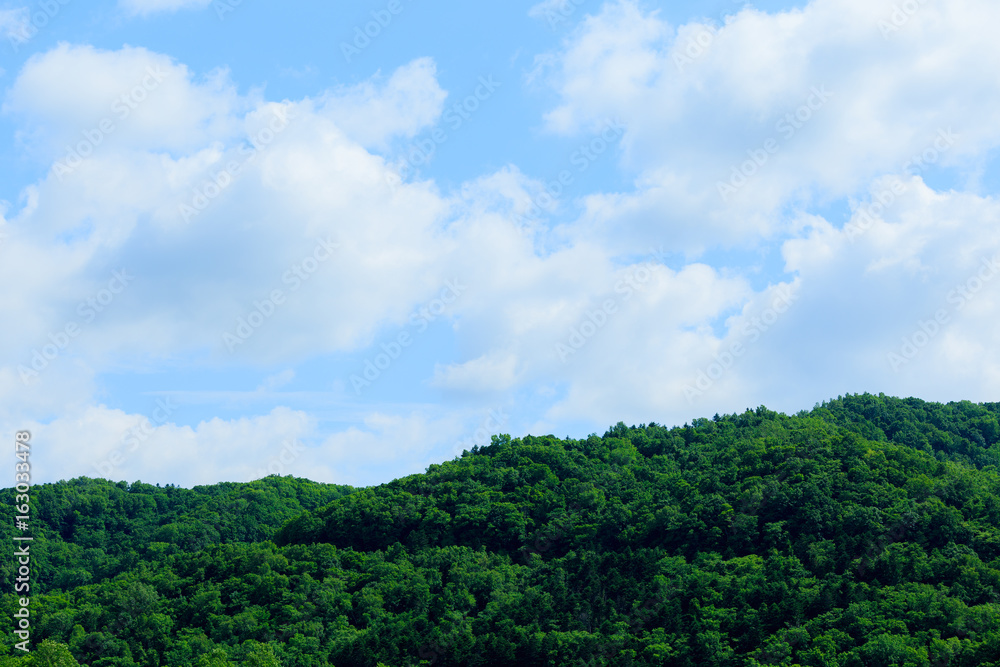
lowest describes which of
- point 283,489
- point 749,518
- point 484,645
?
point 484,645

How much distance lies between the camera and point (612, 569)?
90312 millimetres

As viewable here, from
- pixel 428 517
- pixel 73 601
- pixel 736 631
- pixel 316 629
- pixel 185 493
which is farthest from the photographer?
pixel 185 493

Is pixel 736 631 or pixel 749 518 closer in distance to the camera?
pixel 736 631

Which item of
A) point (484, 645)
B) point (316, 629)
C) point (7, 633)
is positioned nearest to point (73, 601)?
point (7, 633)

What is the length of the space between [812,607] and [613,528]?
22655 millimetres

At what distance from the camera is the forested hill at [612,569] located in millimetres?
76000

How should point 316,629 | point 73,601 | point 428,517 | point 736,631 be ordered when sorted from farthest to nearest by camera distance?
point 428,517 < point 73,601 < point 316,629 < point 736,631

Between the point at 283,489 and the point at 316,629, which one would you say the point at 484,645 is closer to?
the point at 316,629

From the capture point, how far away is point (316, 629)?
8519 cm

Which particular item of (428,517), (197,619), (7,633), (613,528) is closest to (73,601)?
(7,633)

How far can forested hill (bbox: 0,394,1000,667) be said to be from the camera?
76000 millimetres

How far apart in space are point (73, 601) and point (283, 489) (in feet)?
150

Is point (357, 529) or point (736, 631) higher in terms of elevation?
point (357, 529)

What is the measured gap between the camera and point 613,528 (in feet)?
316
